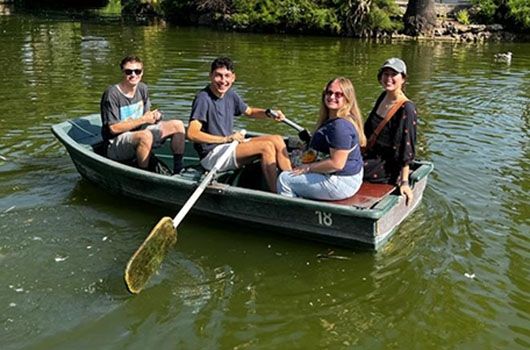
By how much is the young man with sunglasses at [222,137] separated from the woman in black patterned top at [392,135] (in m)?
0.87

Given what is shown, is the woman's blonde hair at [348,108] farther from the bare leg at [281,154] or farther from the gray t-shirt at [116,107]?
the gray t-shirt at [116,107]

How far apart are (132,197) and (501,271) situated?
12.9 feet

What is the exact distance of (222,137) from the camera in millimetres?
6441

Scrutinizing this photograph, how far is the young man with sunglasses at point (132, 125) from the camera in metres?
6.86

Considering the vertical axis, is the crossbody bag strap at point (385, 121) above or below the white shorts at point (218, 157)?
above

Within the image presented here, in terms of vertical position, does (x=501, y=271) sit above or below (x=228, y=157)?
below

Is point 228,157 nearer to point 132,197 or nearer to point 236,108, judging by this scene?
point 236,108

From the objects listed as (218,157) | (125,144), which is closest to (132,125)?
(125,144)

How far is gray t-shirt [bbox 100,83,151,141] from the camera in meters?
6.89

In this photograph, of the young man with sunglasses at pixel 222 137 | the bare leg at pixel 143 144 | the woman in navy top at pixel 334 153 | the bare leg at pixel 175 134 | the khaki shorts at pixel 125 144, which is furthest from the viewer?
the bare leg at pixel 175 134

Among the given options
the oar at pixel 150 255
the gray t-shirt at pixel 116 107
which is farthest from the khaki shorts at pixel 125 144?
the oar at pixel 150 255

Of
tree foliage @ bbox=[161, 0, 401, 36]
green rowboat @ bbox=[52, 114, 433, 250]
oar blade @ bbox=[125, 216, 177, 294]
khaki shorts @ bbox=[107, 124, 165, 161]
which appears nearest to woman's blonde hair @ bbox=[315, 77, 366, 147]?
green rowboat @ bbox=[52, 114, 433, 250]

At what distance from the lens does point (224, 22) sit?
30797 millimetres

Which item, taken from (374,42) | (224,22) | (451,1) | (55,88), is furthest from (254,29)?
(55,88)
